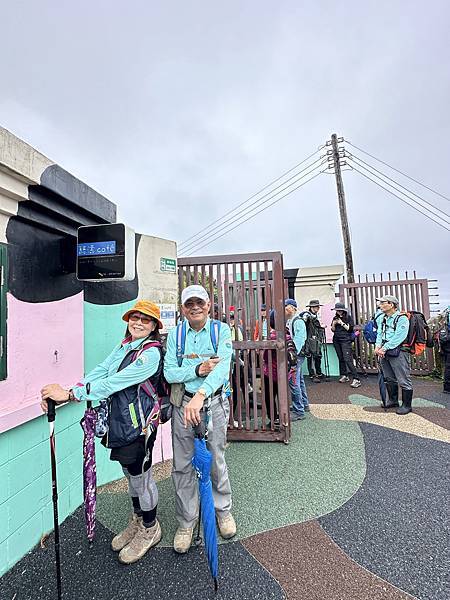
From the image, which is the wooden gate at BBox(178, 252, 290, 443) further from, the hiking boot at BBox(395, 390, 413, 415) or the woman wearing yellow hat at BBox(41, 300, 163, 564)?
the hiking boot at BBox(395, 390, 413, 415)

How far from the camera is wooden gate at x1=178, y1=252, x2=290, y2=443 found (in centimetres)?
378

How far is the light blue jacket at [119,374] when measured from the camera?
1910mm

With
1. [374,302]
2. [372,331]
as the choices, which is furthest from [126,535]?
[374,302]

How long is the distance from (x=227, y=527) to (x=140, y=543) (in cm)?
57

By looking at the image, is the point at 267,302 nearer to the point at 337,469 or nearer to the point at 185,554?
the point at 337,469

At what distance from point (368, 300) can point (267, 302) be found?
497cm

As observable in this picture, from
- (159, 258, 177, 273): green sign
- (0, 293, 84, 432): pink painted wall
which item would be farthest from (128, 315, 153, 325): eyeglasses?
(159, 258, 177, 273): green sign

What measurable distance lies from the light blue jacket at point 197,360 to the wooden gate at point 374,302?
6342 millimetres

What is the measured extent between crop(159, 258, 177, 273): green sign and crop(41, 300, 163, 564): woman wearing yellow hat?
1381mm

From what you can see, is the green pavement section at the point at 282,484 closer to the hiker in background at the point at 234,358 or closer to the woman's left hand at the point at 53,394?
the hiker in background at the point at 234,358

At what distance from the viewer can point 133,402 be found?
2.02 metres

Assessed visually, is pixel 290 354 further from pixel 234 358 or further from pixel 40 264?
pixel 40 264

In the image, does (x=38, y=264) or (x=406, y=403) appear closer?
(x=38, y=264)

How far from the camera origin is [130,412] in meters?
2.00
